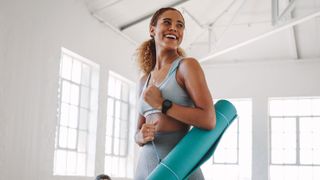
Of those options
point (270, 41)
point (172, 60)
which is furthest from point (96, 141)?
point (172, 60)

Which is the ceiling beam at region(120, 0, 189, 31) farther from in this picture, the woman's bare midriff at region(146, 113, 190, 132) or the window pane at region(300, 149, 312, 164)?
the woman's bare midriff at region(146, 113, 190, 132)

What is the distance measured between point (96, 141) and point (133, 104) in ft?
7.74

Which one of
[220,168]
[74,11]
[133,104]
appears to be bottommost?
[220,168]

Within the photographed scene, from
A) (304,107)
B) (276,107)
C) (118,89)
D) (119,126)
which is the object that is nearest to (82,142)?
(119,126)

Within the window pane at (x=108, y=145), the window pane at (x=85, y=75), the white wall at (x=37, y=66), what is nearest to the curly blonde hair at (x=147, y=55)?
the white wall at (x=37, y=66)

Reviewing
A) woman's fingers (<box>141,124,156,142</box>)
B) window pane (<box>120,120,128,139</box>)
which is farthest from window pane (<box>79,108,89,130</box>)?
woman's fingers (<box>141,124,156,142</box>)

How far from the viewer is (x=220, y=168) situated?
14227mm

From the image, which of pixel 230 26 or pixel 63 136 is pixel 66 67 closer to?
pixel 63 136

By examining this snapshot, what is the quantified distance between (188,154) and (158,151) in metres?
0.14

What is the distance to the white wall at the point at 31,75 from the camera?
748cm

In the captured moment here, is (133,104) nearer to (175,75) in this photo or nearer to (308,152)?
(308,152)

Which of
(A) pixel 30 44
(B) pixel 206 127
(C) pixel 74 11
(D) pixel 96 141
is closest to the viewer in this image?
(B) pixel 206 127

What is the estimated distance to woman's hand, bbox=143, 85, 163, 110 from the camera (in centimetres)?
159

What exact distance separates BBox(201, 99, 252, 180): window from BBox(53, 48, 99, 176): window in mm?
4765
